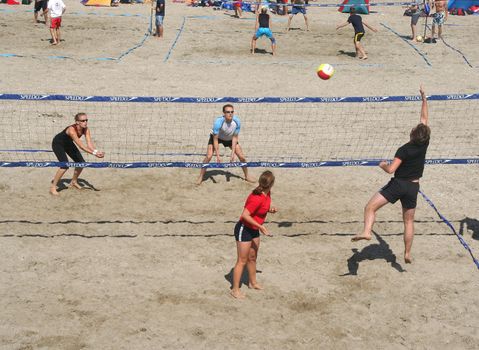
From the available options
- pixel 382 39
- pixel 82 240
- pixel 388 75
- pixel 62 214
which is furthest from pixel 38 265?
pixel 382 39

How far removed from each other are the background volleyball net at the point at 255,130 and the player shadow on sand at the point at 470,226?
2724mm

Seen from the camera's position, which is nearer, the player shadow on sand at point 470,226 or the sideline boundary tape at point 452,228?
the sideline boundary tape at point 452,228

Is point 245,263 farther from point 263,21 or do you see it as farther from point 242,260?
point 263,21

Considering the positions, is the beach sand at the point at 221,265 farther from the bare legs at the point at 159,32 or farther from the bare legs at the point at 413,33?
the bare legs at the point at 159,32

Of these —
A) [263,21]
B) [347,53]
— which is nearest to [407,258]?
[263,21]

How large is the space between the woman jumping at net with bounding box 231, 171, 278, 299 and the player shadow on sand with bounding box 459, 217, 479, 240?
407 cm

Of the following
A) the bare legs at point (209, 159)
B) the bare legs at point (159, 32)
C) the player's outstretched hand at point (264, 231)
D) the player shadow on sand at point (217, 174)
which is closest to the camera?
the player's outstretched hand at point (264, 231)

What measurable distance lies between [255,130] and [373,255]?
611cm

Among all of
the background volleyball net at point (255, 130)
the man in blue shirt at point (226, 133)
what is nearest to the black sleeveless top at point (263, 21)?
the background volleyball net at point (255, 130)

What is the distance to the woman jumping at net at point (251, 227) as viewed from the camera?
8750 millimetres

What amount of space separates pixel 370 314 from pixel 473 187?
5230 millimetres

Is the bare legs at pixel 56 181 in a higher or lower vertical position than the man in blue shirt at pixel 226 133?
lower

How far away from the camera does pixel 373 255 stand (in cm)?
1063

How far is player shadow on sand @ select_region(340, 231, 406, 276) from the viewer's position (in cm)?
1025
